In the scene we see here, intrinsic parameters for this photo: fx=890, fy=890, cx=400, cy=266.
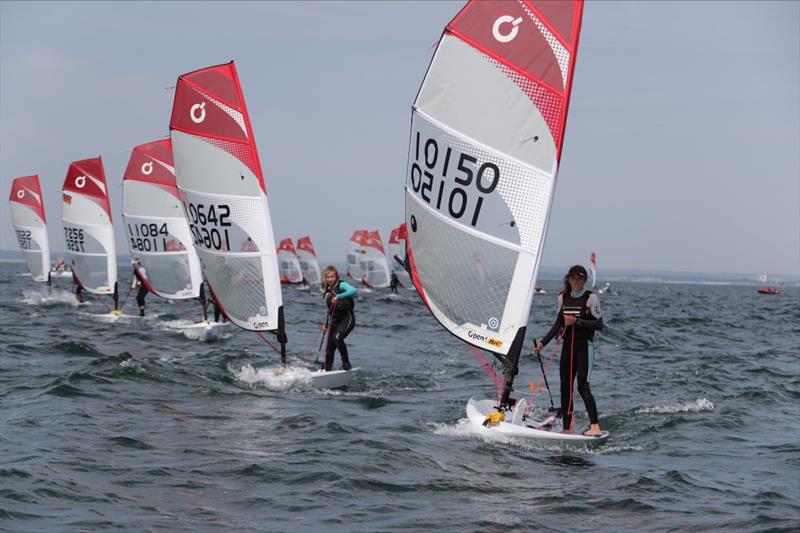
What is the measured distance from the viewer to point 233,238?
1318 cm

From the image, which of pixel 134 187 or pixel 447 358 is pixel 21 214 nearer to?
pixel 134 187

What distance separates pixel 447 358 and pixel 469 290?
777cm

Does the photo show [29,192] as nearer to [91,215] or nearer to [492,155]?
[91,215]

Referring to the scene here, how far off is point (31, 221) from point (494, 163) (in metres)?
28.0

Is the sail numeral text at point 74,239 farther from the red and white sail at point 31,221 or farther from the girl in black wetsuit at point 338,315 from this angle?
the girl in black wetsuit at point 338,315

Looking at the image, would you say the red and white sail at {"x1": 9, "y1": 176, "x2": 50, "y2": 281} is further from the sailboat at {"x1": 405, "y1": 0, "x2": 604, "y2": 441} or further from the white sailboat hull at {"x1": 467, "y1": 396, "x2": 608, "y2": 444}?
the white sailboat hull at {"x1": 467, "y1": 396, "x2": 608, "y2": 444}

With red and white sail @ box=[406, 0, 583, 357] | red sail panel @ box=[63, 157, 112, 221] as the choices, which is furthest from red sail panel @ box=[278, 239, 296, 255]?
red and white sail @ box=[406, 0, 583, 357]

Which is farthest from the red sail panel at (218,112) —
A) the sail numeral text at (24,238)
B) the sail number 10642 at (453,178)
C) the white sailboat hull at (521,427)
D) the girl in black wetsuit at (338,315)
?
the sail numeral text at (24,238)

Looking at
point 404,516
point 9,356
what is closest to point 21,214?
point 9,356

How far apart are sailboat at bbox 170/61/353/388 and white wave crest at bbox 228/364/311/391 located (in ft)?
0.90

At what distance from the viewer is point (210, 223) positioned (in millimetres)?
13281

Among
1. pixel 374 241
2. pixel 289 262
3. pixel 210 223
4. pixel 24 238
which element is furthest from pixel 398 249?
pixel 210 223

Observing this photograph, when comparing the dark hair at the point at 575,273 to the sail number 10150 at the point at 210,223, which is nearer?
the dark hair at the point at 575,273

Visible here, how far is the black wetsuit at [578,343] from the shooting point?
8.39m
